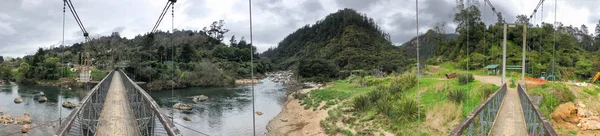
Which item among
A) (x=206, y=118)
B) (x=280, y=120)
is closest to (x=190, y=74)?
(x=206, y=118)

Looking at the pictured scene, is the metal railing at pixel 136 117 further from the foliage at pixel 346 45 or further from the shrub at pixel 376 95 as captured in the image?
the foliage at pixel 346 45

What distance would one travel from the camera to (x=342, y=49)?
166 ft

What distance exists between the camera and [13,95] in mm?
25375

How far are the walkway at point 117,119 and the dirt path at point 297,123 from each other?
616 cm

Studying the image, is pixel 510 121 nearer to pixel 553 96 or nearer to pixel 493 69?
pixel 553 96

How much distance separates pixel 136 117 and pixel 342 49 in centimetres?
4445

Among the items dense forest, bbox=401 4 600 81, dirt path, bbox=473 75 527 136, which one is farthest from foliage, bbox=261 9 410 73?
dirt path, bbox=473 75 527 136

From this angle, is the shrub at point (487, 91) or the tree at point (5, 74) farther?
the tree at point (5, 74)

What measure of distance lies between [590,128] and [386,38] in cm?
6415

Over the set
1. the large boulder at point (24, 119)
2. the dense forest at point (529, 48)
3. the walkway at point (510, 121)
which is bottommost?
the large boulder at point (24, 119)

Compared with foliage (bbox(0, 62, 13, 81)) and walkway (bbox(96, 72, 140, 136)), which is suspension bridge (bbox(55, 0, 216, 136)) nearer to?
walkway (bbox(96, 72, 140, 136))

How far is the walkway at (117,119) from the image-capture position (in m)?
A: 5.62

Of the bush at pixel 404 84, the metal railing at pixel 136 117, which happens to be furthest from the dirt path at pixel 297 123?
the metal railing at pixel 136 117

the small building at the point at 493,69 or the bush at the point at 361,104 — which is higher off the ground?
the small building at the point at 493,69
